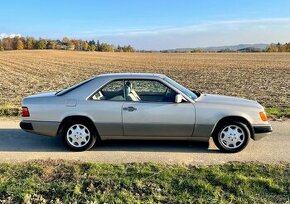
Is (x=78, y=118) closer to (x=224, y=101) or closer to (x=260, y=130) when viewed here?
(x=224, y=101)

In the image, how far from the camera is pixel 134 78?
716 centimetres

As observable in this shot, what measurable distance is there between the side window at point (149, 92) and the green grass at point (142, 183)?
1448mm

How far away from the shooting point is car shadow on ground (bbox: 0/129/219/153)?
23.4 feet

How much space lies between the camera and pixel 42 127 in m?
7.07

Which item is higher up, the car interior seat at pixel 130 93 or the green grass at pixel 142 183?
the car interior seat at pixel 130 93

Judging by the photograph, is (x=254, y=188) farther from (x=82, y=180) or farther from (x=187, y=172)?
(x=82, y=180)

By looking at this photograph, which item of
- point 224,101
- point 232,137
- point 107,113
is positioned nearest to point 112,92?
point 107,113

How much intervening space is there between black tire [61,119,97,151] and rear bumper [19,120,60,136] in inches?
7.0

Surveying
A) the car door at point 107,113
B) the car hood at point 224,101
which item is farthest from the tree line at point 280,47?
the car door at point 107,113

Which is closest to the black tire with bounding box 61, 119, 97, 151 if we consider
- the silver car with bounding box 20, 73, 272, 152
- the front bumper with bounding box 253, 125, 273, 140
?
Answer: the silver car with bounding box 20, 73, 272, 152

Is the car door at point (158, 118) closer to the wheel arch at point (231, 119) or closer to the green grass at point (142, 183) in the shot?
the wheel arch at point (231, 119)

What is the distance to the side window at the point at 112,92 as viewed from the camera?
703 centimetres

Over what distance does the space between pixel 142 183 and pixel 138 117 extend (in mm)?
1856

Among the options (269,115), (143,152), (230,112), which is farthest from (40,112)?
(269,115)
